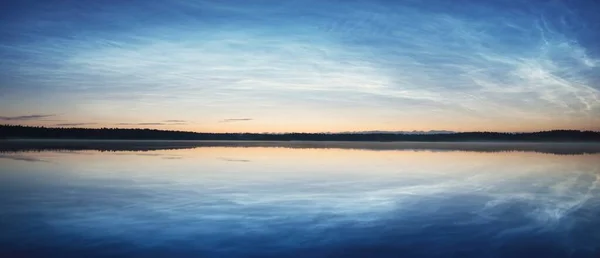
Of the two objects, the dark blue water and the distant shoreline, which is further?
the distant shoreline

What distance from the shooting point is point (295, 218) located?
12.0 meters

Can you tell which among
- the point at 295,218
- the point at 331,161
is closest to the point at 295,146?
the point at 331,161

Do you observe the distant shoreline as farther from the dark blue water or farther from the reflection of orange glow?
the dark blue water

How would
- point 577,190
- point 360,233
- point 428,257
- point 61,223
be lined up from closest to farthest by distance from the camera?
point 428,257, point 360,233, point 61,223, point 577,190

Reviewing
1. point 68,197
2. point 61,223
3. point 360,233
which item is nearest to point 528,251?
point 360,233

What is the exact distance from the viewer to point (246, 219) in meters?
11.8

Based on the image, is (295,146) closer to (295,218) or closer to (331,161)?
(331,161)

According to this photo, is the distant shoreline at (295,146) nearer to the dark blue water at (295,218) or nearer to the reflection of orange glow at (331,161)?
the reflection of orange glow at (331,161)

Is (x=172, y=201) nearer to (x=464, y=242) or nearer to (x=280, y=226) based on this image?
(x=280, y=226)

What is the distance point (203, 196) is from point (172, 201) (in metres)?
1.32

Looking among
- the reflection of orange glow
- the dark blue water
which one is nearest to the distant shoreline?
the reflection of orange glow

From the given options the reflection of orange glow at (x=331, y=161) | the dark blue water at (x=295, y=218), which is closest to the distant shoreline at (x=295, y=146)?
the reflection of orange glow at (x=331, y=161)

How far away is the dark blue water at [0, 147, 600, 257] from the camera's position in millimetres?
9086

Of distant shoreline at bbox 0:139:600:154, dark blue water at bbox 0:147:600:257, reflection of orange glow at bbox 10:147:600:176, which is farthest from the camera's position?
distant shoreline at bbox 0:139:600:154
